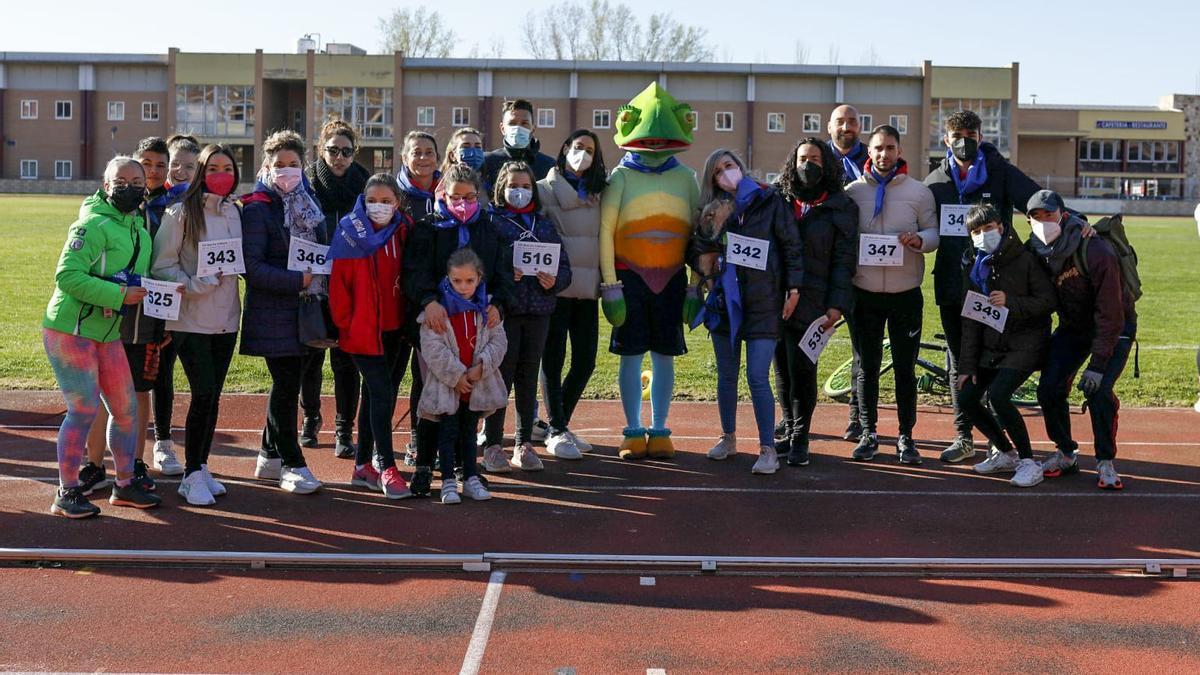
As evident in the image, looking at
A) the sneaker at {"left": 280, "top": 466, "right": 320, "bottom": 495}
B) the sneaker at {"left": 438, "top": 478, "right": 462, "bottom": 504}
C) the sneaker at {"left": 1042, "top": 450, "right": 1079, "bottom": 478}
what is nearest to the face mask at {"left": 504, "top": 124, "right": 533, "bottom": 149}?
the sneaker at {"left": 438, "top": 478, "right": 462, "bottom": 504}

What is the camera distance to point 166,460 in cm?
843

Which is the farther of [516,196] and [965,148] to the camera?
[965,148]

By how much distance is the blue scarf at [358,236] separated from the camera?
762 cm

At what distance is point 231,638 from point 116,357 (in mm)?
2437

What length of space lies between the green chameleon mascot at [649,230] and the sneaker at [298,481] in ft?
7.11

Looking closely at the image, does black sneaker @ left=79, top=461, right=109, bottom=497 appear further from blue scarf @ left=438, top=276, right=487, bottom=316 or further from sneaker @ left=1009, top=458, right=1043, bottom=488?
sneaker @ left=1009, top=458, right=1043, bottom=488

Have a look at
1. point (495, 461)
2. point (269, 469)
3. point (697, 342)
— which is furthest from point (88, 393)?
point (697, 342)

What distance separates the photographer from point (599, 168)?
874cm

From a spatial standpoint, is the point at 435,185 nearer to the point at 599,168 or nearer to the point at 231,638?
the point at 599,168

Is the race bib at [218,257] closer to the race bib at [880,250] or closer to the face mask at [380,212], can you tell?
the face mask at [380,212]

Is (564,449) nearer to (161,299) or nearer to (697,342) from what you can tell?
(161,299)

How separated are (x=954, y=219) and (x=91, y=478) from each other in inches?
220

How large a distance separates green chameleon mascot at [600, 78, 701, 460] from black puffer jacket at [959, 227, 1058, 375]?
176 cm

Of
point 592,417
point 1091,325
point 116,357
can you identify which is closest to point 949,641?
point 1091,325
